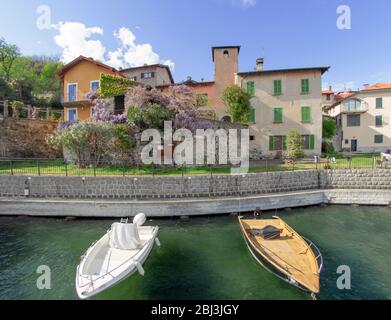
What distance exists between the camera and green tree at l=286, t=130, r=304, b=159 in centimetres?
2292

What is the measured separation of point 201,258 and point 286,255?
3112mm

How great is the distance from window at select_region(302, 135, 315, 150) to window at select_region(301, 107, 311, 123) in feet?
5.68

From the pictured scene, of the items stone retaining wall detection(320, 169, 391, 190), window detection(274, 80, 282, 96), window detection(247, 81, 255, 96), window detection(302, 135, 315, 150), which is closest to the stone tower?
window detection(247, 81, 255, 96)

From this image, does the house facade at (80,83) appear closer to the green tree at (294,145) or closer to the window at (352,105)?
the green tree at (294,145)

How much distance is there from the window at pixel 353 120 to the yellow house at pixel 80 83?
31.6 meters

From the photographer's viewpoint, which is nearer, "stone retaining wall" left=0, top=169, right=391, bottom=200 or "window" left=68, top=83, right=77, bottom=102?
"stone retaining wall" left=0, top=169, right=391, bottom=200

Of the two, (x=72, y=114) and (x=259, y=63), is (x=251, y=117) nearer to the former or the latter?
(x=259, y=63)

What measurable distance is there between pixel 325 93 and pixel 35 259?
55.2m

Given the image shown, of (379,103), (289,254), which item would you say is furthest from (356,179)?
(379,103)

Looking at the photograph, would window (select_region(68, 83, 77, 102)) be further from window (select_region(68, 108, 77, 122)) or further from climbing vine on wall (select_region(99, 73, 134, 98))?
climbing vine on wall (select_region(99, 73, 134, 98))

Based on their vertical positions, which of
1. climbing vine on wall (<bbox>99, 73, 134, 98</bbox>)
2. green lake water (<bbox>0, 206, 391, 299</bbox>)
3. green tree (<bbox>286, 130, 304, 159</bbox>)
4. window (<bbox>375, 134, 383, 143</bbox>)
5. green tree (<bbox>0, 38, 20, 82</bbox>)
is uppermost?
green tree (<bbox>0, 38, 20, 82</bbox>)

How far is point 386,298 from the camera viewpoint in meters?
6.85

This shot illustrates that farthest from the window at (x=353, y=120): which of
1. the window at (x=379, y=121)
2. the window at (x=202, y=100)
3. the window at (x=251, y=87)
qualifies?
the window at (x=202, y=100)
